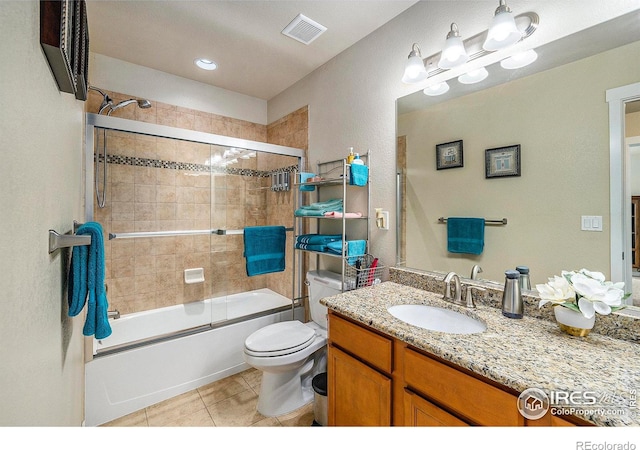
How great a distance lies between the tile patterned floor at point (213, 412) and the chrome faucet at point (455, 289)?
3.70 ft

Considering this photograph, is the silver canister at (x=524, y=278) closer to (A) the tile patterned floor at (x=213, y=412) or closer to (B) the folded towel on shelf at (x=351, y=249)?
(B) the folded towel on shelf at (x=351, y=249)

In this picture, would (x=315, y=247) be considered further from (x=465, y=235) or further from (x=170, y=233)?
(x=170, y=233)

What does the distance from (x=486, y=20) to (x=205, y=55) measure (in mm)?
1945

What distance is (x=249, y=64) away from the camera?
230 centimetres

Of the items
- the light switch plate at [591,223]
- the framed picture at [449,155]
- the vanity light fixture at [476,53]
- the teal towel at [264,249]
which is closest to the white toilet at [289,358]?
the teal towel at [264,249]

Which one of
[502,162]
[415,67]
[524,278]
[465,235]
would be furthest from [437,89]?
[524,278]

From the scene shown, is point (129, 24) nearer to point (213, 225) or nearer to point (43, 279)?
point (213, 225)

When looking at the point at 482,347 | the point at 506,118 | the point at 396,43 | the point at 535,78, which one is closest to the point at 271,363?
the point at 482,347

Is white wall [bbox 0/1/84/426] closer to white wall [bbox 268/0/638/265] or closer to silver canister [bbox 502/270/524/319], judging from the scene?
silver canister [bbox 502/270/524/319]

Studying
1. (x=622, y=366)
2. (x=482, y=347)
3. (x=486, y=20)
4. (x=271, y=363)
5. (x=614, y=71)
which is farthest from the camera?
(x=271, y=363)

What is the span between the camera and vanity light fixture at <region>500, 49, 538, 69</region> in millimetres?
1199

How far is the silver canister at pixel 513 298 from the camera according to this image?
1135 mm

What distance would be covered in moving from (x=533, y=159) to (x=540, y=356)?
82 centimetres

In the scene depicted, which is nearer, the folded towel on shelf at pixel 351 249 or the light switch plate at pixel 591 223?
the light switch plate at pixel 591 223
